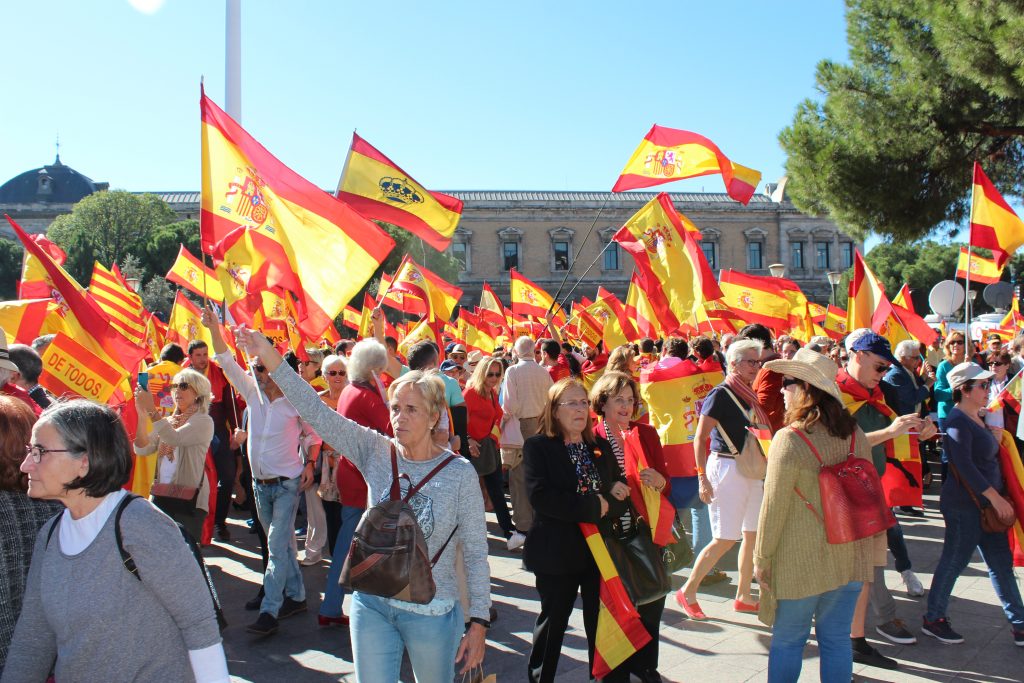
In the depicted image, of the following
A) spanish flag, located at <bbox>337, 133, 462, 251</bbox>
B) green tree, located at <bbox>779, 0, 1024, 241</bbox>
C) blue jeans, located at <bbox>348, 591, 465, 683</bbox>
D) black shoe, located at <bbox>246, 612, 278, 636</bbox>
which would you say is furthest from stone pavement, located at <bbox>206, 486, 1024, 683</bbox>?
green tree, located at <bbox>779, 0, 1024, 241</bbox>

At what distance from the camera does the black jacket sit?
351 centimetres

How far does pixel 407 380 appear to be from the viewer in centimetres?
290

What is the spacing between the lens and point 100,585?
2.04 meters

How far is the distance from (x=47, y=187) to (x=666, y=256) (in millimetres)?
68657

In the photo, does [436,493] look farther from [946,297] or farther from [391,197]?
[946,297]

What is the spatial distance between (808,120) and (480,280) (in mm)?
53865

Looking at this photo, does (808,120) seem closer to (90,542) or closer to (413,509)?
(413,509)

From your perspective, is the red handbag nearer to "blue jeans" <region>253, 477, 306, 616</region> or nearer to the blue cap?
the blue cap

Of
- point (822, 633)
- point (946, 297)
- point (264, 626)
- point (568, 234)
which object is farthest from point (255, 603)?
point (568, 234)

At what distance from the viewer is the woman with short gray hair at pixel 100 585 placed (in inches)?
80.4

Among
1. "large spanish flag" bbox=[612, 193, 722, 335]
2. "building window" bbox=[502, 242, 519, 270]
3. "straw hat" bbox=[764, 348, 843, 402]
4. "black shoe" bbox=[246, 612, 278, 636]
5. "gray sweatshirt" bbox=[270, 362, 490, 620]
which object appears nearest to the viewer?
"gray sweatshirt" bbox=[270, 362, 490, 620]

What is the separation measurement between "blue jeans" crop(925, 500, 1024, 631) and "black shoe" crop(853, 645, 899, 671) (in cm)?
52

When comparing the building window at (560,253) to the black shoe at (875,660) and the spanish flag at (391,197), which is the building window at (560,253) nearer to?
the spanish flag at (391,197)

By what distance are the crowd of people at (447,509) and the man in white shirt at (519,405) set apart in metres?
0.25
